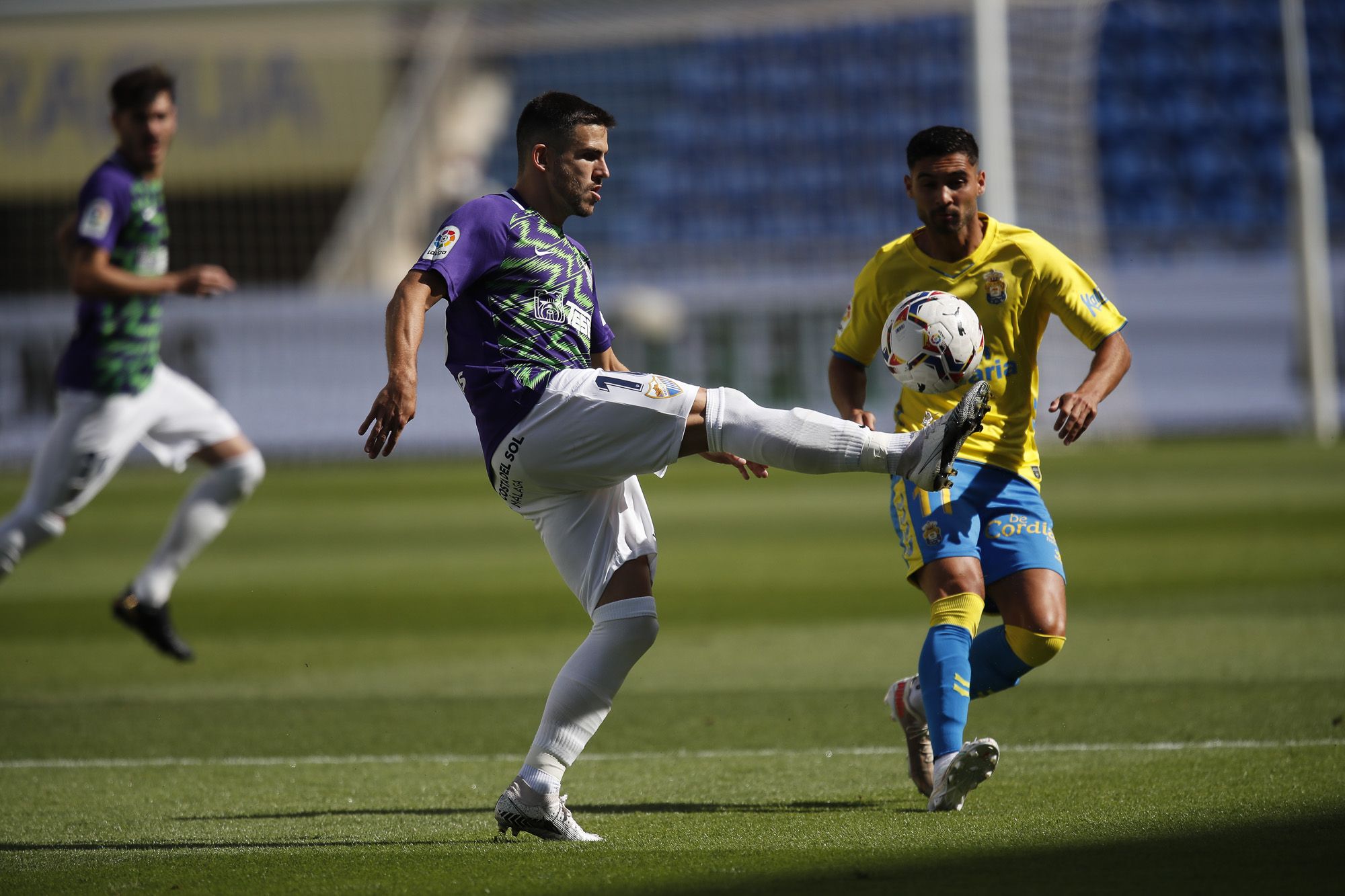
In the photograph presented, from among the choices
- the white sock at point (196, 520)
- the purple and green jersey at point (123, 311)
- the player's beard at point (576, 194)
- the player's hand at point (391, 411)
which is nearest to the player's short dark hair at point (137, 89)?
the purple and green jersey at point (123, 311)

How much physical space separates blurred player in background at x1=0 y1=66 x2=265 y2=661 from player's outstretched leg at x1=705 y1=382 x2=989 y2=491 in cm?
359

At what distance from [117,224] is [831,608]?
457cm

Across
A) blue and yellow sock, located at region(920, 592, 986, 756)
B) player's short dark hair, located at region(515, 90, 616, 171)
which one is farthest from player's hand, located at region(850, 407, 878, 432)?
player's short dark hair, located at region(515, 90, 616, 171)

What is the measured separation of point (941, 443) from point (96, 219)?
4.77m

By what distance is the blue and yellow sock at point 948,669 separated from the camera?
4266mm

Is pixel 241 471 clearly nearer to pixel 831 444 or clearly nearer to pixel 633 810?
pixel 633 810

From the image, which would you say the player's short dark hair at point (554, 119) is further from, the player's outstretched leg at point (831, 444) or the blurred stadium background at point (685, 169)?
the blurred stadium background at point (685, 169)

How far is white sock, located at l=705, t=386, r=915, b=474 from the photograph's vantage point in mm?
3830

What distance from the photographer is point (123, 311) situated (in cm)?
748

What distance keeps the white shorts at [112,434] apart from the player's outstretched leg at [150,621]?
0.50 m

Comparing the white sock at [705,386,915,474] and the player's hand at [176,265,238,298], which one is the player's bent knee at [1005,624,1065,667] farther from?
the player's hand at [176,265,238,298]

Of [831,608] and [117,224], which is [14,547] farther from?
[831,608]

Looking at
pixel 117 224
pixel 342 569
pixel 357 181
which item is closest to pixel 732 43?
pixel 357 181

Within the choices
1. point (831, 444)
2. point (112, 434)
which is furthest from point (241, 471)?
point (831, 444)
